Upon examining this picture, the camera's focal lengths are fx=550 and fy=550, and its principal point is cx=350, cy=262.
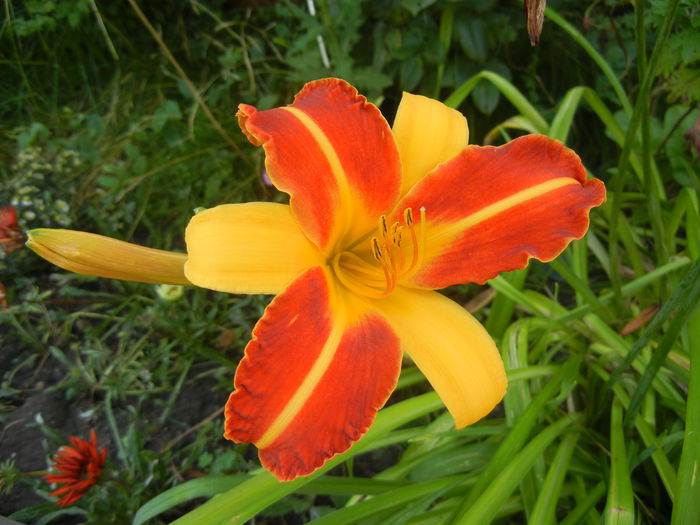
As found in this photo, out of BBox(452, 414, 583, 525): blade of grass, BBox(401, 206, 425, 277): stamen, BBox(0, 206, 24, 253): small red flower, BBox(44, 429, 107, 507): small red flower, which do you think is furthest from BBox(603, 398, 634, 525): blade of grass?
BBox(0, 206, 24, 253): small red flower

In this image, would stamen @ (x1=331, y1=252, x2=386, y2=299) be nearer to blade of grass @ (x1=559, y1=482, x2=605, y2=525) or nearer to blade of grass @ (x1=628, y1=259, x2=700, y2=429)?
blade of grass @ (x1=628, y1=259, x2=700, y2=429)

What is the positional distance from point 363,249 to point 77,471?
0.73 metres

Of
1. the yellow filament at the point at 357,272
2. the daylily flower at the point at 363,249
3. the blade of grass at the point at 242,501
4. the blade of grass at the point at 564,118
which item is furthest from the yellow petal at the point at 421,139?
the blade of grass at the point at 564,118

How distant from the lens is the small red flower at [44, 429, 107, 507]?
3.43 feet

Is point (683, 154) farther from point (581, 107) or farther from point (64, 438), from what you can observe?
point (64, 438)

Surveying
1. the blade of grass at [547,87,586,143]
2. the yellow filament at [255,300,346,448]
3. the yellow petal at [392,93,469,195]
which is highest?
the yellow petal at [392,93,469,195]

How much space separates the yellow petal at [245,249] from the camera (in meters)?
0.66

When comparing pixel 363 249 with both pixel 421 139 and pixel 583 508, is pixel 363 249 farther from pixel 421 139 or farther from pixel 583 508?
pixel 583 508

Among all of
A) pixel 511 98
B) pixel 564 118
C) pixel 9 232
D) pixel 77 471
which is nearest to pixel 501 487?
pixel 77 471

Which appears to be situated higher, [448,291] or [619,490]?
[619,490]

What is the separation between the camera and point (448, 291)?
1.79 metres

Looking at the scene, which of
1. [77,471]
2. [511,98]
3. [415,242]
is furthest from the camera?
[511,98]

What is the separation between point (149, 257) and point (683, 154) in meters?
1.51

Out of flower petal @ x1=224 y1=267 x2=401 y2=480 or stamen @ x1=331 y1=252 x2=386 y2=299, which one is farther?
stamen @ x1=331 y1=252 x2=386 y2=299
